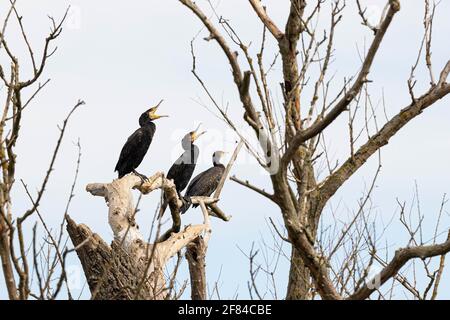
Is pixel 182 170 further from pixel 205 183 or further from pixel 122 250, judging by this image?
pixel 122 250

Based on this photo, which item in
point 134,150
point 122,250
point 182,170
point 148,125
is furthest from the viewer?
point 148,125

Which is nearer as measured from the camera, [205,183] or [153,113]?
[205,183]

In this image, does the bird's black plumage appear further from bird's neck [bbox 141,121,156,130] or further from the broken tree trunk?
the broken tree trunk

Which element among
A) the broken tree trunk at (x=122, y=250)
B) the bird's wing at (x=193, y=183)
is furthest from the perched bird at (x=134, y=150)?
the broken tree trunk at (x=122, y=250)

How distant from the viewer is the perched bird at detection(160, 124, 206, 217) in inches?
367

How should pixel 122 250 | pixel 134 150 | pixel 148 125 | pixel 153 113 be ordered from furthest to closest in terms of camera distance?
pixel 153 113 < pixel 148 125 < pixel 134 150 < pixel 122 250

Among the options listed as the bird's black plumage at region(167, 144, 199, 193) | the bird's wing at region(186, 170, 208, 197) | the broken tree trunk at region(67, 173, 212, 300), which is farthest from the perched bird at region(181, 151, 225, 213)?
A: the broken tree trunk at region(67, 173, 212, 300)

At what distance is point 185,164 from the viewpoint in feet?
30.8

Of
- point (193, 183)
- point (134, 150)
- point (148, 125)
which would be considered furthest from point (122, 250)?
point (148, 125)

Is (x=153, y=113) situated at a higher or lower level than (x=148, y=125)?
higher
